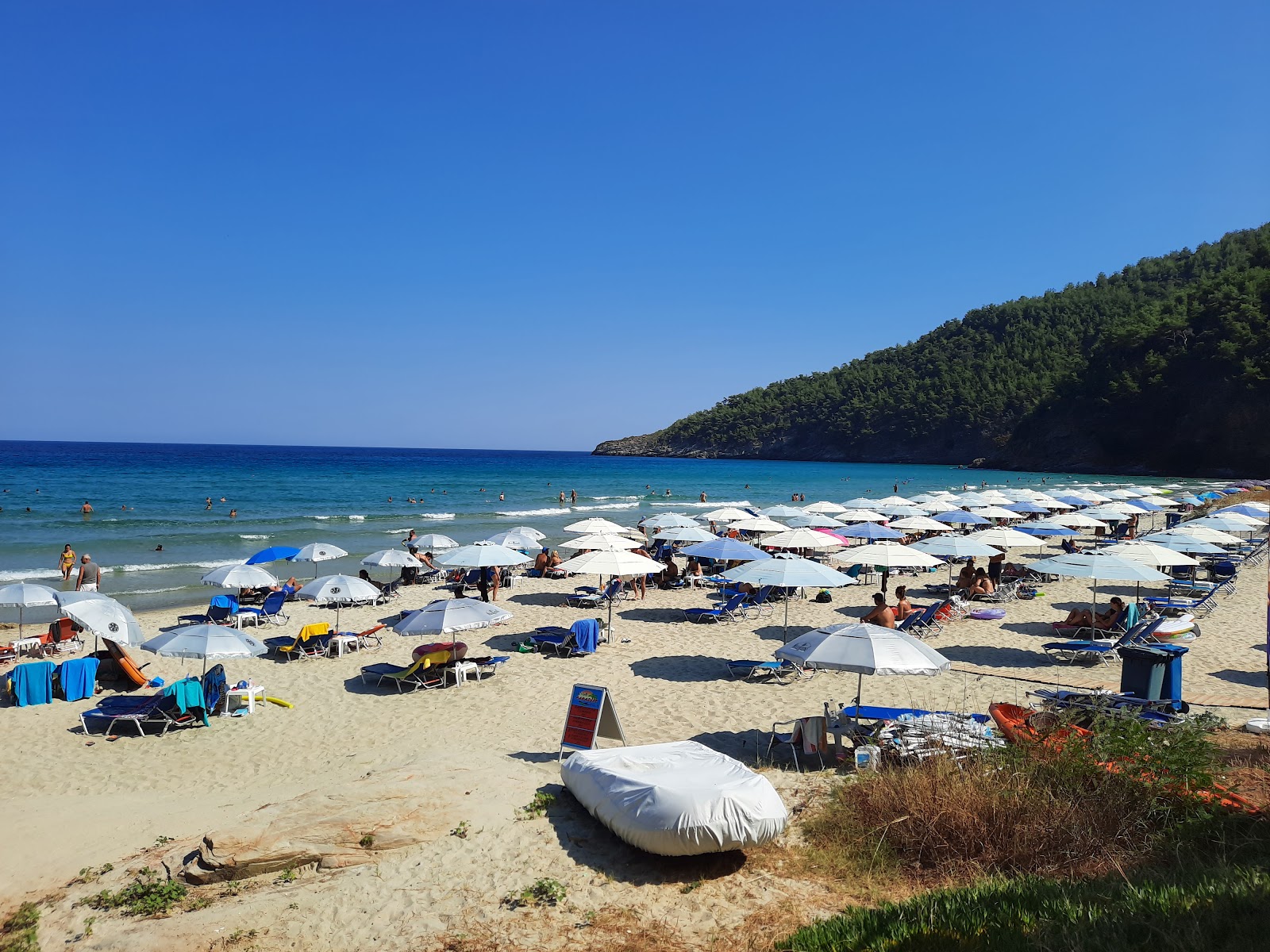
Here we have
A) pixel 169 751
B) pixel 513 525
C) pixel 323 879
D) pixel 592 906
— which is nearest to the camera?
pixel 592 906

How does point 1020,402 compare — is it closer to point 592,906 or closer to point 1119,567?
point 1119,567

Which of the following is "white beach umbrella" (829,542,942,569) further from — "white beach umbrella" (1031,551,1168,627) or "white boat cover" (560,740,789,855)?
"white boat cover" (560,740,789,855)

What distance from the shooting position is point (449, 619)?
10703mm

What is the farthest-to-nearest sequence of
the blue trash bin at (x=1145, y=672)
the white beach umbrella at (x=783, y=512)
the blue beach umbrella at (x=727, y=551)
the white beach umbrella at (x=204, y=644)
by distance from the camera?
the white beach umbrella at (x=783, y=512) < the blue beach umbrella at (x=727, y=551) < the white beach umbrella at (x=204, y=644) < the blue trash bin at (x=1145, y=672)

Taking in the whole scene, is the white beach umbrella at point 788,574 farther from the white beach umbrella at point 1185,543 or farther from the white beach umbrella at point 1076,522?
the white beach umbrella at point 1076,522

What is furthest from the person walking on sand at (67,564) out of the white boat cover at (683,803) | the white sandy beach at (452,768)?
the white boat cover at (683,803)

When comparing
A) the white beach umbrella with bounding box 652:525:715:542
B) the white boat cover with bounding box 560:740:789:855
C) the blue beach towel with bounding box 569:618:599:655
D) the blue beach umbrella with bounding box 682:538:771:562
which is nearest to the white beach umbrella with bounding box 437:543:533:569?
the blue beach towel with bounding box 569:618:599:655

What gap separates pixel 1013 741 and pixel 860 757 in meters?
1.36

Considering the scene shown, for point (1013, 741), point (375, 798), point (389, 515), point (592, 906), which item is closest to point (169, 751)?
point (375, 798)

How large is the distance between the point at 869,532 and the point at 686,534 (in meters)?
5.41

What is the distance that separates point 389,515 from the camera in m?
43.9

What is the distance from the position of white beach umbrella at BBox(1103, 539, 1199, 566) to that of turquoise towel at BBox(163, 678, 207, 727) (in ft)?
48.6

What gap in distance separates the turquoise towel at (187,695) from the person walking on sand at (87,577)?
8.35 metres

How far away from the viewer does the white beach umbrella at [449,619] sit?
10.6 meters
